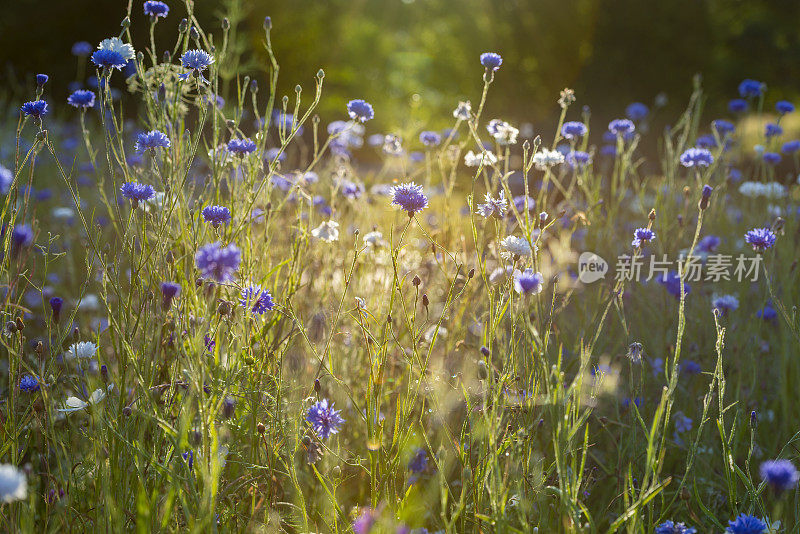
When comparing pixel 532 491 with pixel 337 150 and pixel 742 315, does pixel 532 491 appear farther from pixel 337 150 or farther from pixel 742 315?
pixel 337 150

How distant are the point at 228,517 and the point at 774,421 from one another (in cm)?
166

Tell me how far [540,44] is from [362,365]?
8952mm

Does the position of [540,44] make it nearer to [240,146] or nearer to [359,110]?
[359,110]

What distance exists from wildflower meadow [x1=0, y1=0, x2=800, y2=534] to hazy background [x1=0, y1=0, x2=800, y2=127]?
722 cm

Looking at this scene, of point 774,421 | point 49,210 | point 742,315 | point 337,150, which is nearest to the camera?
point 774,421

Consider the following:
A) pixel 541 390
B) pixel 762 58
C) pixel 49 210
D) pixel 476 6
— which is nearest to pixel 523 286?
pixel 541 390

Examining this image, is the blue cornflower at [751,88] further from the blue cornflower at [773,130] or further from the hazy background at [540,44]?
the hazy background at [540,44]

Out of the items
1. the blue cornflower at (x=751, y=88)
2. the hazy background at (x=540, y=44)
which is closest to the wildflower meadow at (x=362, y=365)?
the blue cornflower at (x=751, y=88)

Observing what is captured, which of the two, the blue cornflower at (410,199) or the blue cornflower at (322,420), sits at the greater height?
the blue cornflower at (410,199)

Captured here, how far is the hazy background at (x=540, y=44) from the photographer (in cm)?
970

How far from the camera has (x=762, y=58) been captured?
1185cm

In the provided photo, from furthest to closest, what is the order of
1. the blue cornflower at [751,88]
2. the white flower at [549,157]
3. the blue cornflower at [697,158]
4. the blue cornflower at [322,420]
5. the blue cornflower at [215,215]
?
the blue cornflower at [751,88]
the blue cornflower at [697,158]
the white flower at [549,157]
the blue cornflower at [215,215]
the blue cornflower at [322,420]

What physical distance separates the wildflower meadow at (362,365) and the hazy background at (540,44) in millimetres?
7216

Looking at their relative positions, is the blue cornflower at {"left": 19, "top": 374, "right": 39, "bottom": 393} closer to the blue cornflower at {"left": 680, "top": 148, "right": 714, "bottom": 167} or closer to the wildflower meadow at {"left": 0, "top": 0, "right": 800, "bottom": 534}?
the wildflower meadow at {"left": 0, "top": 0, "right": 800, "bottom": 534}
